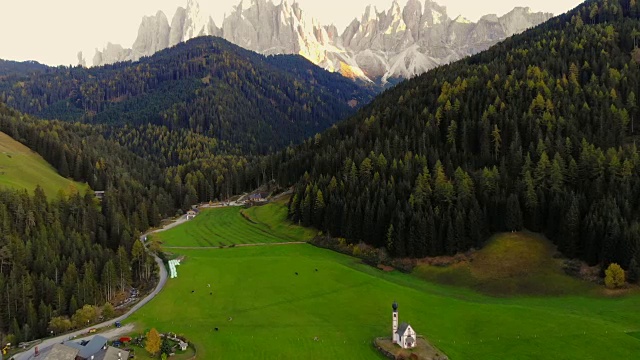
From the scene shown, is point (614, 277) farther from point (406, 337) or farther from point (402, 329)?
point (406, 337)

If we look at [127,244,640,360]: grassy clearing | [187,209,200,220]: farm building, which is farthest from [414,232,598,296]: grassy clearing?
[187,209,200,220]: farm building

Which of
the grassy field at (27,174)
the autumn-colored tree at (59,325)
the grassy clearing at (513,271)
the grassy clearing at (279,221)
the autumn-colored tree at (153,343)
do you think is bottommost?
the autumn-colored tree at (59,325)

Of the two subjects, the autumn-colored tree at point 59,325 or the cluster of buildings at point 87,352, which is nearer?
the cluster of buildings at point 87,352

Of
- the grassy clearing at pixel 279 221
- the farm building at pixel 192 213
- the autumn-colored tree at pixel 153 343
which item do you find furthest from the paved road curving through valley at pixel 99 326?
the farm building at pixel 192 213

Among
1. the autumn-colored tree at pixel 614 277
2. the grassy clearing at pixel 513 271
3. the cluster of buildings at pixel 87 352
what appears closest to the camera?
the cluster of buildings at pixel 87 352

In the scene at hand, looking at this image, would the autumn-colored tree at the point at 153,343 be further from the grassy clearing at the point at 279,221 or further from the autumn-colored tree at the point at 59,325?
the grassy clearing at the point at 279,221

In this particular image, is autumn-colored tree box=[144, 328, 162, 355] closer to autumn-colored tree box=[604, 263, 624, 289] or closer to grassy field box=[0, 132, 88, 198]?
autumn-colored tree box=[604, 263, 624, 289]

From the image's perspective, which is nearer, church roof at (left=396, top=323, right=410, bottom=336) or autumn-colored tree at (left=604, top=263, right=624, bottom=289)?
church roof at (left=396, top=323, right=410, bottom=336)
